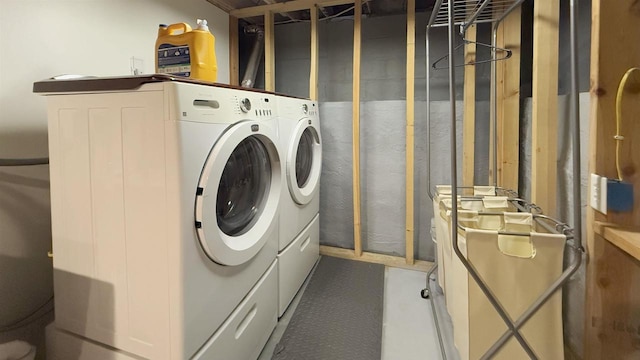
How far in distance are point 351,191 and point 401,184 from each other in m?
0.40

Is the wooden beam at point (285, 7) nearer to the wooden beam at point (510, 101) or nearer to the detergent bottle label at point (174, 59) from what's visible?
the wooden beam at point (510, 101)

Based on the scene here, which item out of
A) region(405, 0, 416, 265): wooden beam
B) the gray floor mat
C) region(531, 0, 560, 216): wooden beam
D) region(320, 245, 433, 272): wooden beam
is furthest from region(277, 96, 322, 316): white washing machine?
region(531, 0, 560, 216): wooden beam

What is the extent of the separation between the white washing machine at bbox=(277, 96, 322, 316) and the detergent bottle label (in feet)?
1.50

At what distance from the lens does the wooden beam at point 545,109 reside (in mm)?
1261

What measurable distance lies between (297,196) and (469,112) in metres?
1.28

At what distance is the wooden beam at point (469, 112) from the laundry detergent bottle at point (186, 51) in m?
1.61

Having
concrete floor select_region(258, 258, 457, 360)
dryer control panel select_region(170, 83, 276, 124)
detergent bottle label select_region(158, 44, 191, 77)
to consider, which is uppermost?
detergent bottle label select_region(158, 44, 191, 77)

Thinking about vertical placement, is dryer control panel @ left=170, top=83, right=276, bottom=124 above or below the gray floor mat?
above

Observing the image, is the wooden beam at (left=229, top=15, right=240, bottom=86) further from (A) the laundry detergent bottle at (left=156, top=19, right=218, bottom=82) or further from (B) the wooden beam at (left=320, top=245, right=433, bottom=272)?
(B) the wooden beam at (left=320, top=245, right=433, bottom=272)

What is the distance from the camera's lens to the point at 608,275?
832mm

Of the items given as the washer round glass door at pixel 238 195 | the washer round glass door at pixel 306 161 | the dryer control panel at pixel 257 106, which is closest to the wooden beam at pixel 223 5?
the washer round glass door at pixel 306 161

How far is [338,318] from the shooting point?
1710 millimetres

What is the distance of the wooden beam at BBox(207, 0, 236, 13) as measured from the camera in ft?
7.55

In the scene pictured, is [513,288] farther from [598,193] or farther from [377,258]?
[377,258]
